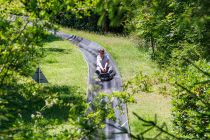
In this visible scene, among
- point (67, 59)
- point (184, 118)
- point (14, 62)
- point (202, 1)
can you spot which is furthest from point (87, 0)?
point (67, 59)

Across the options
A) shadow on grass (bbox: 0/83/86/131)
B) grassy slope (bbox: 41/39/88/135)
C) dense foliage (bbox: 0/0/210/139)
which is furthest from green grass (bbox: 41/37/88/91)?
dense foliage (bbox: 0/0/210/139)

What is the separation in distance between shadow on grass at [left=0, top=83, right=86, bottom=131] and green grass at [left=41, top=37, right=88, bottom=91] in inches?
61.4

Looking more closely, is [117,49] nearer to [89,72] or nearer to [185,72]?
[89,72]

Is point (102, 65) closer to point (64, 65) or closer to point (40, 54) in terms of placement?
point (64, 65)

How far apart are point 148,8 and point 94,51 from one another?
23.5m

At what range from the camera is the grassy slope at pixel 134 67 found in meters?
14.9

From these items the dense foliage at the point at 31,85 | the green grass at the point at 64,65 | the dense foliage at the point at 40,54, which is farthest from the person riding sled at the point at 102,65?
the dense foliage at the point at 31,85

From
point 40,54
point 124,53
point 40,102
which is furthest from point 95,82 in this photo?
point 40,54

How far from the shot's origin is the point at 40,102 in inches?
644

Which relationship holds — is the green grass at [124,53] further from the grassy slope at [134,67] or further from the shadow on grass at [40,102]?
the shadow on grass at [40,102]

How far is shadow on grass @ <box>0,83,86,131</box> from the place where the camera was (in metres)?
7.41

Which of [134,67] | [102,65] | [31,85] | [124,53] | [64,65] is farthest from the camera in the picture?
[124,53]

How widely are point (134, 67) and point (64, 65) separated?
4.42 metres

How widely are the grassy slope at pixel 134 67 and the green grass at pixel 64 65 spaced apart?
218 cm
